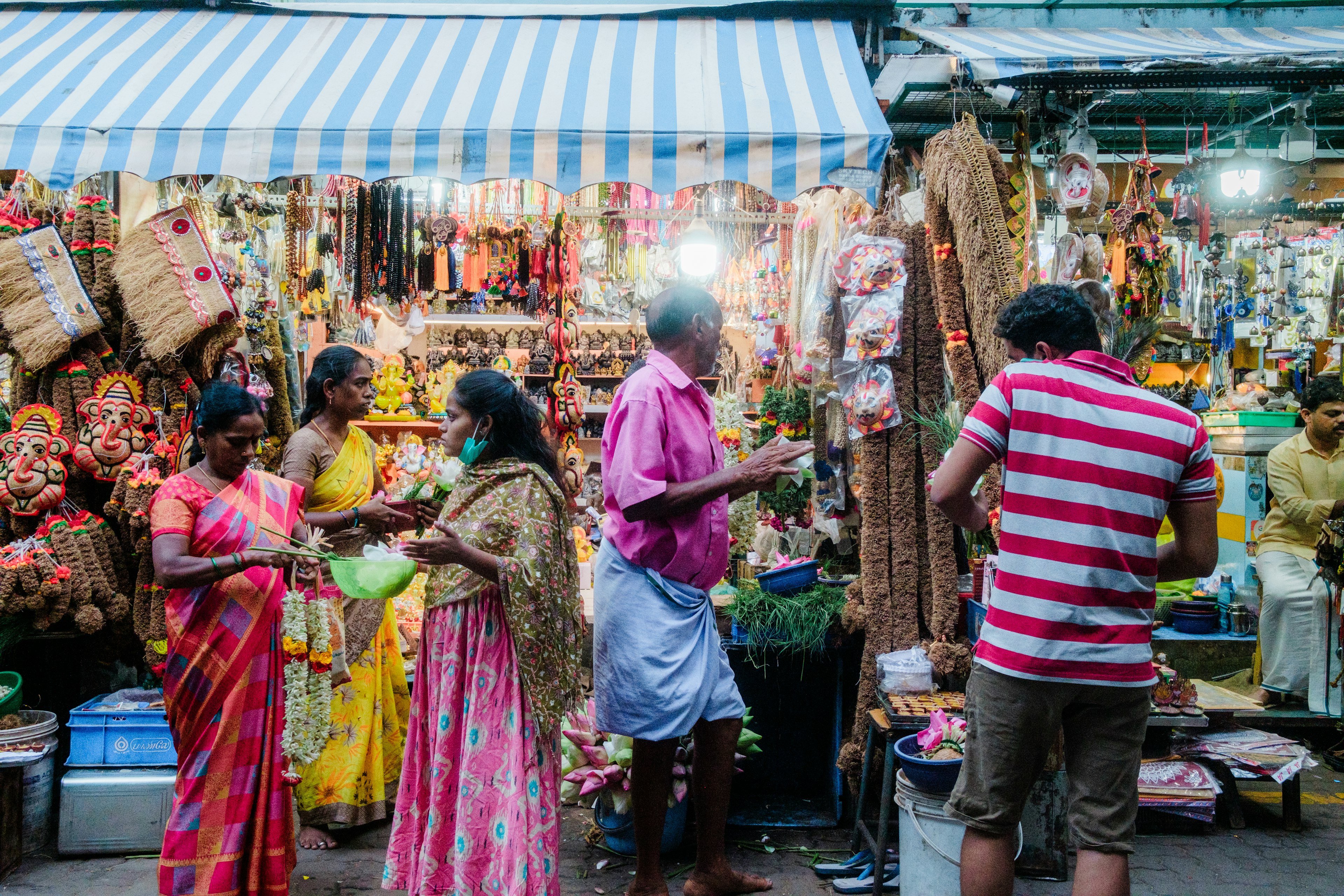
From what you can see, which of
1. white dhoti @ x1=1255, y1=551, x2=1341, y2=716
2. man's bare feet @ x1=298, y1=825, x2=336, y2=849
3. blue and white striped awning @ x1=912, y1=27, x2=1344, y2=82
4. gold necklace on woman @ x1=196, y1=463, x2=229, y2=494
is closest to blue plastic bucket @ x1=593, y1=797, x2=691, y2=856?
man's bare feet @ x1=298, y1=825, x2=336, y2=849

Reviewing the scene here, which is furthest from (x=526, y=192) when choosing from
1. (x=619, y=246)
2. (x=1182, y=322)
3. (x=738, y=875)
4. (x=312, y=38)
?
(x=1182, y=322)

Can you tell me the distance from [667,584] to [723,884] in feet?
3.30

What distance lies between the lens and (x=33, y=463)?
355cm

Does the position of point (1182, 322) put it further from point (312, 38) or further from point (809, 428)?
point (312, 38)

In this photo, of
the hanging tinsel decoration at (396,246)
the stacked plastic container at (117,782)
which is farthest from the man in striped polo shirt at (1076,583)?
the hanging tinsel decoration at (396,246)

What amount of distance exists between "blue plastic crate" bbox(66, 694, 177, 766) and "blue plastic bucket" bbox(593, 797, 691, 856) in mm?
1614

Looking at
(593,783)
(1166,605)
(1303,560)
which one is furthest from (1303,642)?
(593,783)

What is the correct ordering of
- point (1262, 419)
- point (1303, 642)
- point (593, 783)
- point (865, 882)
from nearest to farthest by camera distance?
1. point (865, 882)
2. point (593, 783)
3. point (1303, 642)
4. point (1262, 419)

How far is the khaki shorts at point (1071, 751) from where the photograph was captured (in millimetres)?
2156

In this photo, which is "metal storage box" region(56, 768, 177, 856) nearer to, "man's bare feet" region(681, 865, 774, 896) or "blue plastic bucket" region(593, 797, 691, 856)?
"blue plastic bucket" region(593, 797, 691, 856)

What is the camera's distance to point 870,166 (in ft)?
10.9

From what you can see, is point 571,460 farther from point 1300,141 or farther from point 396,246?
point 1300,141

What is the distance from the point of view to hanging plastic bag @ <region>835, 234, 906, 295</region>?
3684 millimetres

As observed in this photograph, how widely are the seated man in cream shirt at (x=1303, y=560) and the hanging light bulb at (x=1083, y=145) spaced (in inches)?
93.6
